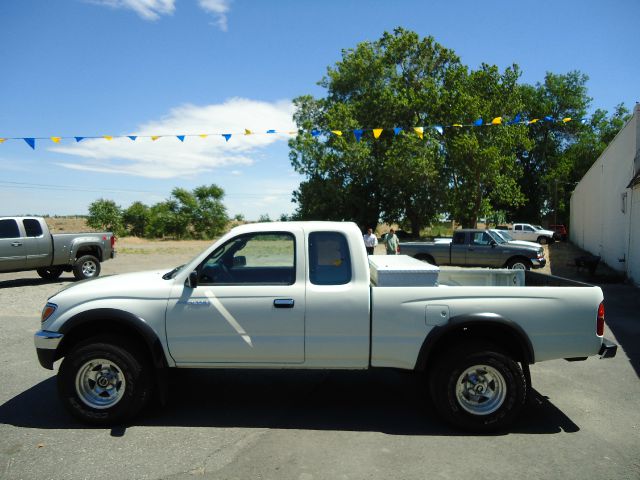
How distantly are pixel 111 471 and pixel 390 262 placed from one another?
2.99 m

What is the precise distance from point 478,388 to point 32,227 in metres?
13.2

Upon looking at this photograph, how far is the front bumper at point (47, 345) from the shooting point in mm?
4449

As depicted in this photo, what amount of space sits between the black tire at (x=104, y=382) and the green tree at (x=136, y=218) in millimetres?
57323

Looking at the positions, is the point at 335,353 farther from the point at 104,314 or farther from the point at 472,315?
the point at 104,314

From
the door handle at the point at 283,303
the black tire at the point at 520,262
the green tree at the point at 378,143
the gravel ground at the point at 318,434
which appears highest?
the green tree at the point at 378,143

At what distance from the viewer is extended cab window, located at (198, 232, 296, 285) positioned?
4.58 m

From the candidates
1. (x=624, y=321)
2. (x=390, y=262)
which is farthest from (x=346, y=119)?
(x=390, y=262)

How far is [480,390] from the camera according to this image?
14.5 ft

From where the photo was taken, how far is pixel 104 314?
4426 millimetres

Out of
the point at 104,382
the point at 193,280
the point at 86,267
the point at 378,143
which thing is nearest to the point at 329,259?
the point at 193,280

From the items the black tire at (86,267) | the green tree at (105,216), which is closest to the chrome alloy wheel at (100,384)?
the black tire at (86,267)

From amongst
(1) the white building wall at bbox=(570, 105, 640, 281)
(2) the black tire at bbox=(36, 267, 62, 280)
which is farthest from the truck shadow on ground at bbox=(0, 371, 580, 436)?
(1) the white building wall at bbox=(570, 105, 640, 281)

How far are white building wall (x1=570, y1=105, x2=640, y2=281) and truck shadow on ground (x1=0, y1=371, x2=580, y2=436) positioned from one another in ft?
36.9

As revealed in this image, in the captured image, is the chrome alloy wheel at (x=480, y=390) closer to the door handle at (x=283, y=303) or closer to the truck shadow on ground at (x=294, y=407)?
the truck shadow on ground at (x=294, y=407)
